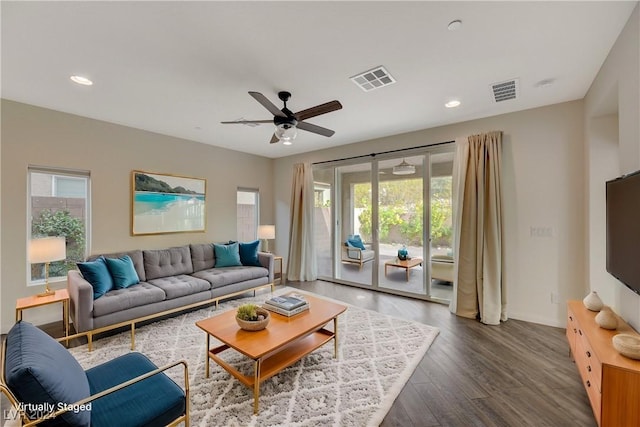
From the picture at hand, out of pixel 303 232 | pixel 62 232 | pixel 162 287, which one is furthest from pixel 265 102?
pixel 303 232

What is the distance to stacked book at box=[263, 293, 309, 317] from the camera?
2.52m

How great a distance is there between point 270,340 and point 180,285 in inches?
77.3

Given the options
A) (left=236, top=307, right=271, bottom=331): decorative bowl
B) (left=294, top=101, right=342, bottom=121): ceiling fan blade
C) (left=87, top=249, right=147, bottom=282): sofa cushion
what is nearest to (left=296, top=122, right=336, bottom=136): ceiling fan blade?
(left=294, top=101, right=342, bottom=121): ceiling fan blade

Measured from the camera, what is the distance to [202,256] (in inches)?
171

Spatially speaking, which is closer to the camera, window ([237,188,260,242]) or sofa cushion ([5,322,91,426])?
sofa cushion ([5,322,91,426])

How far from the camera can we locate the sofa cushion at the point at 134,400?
131 centimetres

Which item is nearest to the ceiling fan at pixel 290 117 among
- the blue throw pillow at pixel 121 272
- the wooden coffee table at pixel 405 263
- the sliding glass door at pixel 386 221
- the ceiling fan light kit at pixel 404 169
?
the ceiling fan light kit at pixel 404 169

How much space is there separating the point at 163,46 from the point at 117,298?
2.59 metres

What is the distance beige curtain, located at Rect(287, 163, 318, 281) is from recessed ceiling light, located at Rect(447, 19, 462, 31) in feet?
12.4

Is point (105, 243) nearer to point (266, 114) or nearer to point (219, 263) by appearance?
point (219, 263)

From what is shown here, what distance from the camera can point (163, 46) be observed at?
2.04 metres

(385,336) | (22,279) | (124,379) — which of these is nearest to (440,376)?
(385,336)

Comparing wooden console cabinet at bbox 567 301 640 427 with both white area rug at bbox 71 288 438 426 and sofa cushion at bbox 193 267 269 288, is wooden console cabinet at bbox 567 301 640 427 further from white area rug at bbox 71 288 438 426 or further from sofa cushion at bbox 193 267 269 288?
sofa cushion at bbox 193 267 269 288

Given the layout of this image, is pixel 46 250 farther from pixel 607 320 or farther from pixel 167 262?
pixel 607 320
